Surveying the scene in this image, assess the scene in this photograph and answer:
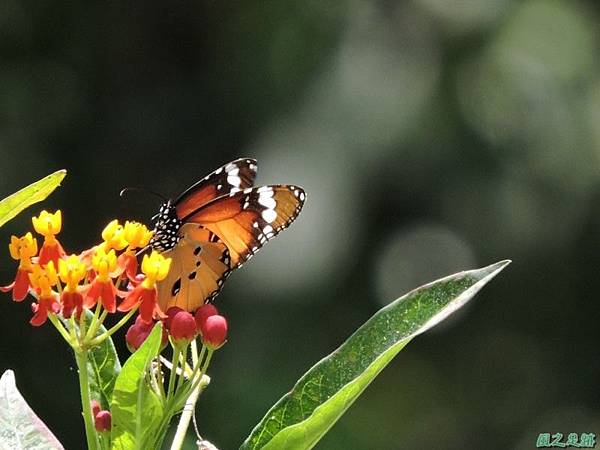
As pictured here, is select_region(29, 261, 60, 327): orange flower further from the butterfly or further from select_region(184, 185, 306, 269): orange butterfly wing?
select_region(184, 185, 306, 269): orange butterfly wing

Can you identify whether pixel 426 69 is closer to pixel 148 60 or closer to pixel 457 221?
pixel 457 221

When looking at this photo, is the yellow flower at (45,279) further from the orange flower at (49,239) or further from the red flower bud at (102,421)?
the red flower bud at (102,421)

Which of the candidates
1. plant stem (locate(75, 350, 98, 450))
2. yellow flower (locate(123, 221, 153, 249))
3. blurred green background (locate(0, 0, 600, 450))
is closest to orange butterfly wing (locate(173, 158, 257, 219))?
yellow flower (locate(123, 221, 153, 249))

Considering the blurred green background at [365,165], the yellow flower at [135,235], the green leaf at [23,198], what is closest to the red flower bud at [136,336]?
the yellow flower at [135,235]

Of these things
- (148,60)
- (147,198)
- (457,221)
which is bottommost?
(457,221)

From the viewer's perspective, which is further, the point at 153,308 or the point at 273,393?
the point at 273,393

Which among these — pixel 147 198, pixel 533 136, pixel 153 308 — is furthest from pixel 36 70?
pixel 153 308
